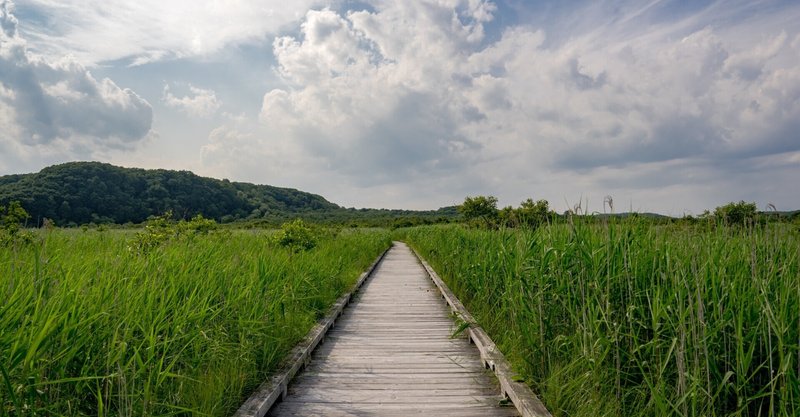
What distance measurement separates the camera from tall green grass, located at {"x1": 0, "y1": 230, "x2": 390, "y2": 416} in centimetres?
228

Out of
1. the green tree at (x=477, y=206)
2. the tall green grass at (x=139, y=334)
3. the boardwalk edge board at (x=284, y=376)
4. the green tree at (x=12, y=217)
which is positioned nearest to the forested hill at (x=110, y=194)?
the green tree at (x=12, y=217)

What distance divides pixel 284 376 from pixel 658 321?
301cm

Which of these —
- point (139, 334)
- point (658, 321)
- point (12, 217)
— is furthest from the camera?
point (12, 217)

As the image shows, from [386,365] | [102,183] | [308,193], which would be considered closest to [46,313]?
[386,365]

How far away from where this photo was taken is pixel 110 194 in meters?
32.8

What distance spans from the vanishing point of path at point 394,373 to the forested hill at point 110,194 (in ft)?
40.4

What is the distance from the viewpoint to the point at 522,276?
4.52 meters

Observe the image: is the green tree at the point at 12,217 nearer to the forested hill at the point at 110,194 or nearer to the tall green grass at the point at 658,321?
the tall green grass at the point at 658,321

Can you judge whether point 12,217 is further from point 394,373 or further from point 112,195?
point 112,195

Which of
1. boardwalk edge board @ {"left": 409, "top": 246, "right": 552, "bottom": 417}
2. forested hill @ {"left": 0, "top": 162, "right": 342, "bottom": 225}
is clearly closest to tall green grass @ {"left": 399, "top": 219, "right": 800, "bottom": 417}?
boardwalk edge board @ {"left": 409, "top": 246, "right": 552, "bottom": 417}

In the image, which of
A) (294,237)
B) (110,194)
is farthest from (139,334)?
(110,194)

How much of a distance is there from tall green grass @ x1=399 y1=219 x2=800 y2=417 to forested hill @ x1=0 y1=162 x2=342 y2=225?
15.3 metres

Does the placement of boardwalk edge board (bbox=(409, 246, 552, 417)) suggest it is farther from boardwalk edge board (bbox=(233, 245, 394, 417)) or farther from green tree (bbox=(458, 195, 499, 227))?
green tree (bbox=(458, 195, 499, 227))

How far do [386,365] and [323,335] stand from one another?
1339mm
